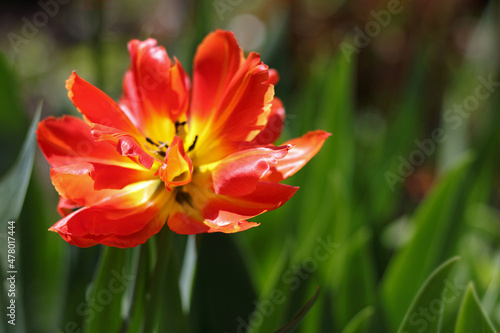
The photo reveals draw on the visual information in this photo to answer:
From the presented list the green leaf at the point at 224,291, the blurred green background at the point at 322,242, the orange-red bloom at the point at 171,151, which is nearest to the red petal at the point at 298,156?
the orange-red bloom at the point at 171,151

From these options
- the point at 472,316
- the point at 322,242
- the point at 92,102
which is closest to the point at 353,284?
the point at 322,242

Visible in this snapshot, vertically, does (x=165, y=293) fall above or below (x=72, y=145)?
below

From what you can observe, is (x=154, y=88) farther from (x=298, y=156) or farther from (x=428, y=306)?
(x=428, y=306)

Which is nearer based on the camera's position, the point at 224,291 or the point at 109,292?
the point at 109,292

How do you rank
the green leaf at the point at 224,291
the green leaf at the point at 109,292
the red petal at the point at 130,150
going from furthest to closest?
the green leaf at the point at 224,291 → the green leaf at the point at 109,292 → the red petal at the point at 130,150

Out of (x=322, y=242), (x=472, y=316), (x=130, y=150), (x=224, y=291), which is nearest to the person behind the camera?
(x=130, y=150)

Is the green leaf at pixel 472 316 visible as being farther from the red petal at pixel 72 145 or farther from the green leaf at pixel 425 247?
the red petal at pixel 72 145

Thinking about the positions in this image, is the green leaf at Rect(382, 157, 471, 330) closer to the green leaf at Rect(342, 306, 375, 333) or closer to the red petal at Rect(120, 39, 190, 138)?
the green leaf at Rect(342, 306, 375, 333)
